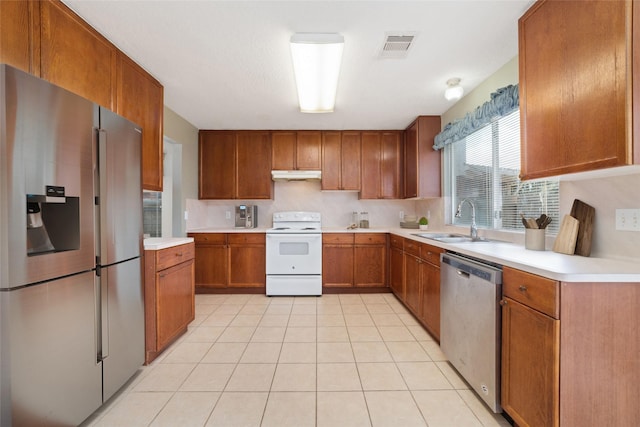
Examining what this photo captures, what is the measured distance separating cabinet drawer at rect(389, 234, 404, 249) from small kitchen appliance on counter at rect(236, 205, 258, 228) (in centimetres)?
208

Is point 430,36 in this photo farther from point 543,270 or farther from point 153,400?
point 153,400

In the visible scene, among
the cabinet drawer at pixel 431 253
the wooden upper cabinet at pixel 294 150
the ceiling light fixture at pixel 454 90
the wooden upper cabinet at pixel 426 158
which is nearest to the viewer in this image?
the cabinet drawer at pixel 431 253

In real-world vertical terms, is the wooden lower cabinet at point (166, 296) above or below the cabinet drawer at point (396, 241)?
below

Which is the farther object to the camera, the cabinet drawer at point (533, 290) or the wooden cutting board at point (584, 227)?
the wooden cutting board at point (584, 227)

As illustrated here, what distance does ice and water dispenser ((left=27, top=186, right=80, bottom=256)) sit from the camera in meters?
1.28

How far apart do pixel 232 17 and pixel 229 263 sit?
117 inches

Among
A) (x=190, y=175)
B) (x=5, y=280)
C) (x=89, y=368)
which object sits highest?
(x=190, y=175)

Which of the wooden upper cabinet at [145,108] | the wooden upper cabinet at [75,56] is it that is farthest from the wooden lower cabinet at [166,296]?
the wooden upper cabinet at [75,56]

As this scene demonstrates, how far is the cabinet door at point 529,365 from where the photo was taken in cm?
117

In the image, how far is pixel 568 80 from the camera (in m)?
1.42

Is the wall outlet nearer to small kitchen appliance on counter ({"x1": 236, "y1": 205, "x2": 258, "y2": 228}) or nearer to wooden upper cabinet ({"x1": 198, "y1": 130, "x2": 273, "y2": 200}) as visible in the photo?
wooden upper cabinet ({"x1": 198, "y1": 130, "x2": 273, "y2": 200})

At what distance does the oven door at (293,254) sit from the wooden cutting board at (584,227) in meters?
2.71

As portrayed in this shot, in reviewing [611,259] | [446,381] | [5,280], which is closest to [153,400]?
A: [5,280]

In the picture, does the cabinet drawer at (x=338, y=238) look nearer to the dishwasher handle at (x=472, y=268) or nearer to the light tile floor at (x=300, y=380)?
the light tile floor at (x=300, y=380)
